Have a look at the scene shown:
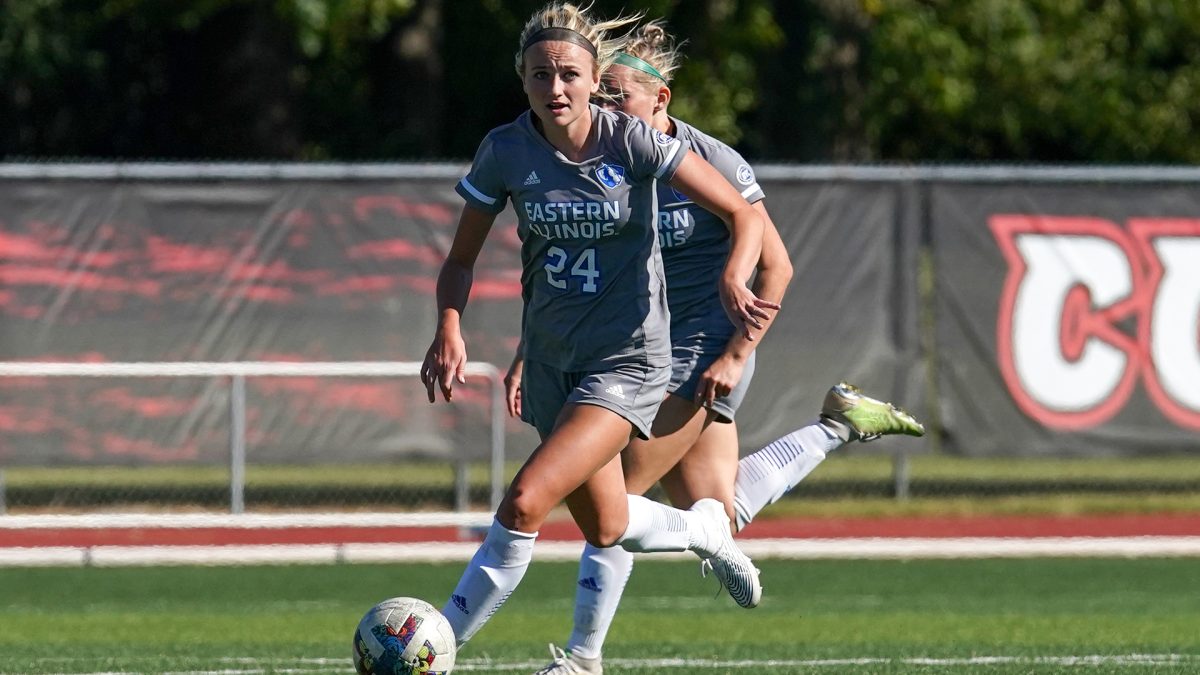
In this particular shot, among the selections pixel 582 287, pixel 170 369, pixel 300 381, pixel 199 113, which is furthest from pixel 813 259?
pixel 199 113

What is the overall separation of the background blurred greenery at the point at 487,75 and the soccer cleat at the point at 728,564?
12.3 metres

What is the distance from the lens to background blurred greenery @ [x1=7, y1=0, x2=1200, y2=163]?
2022 cm

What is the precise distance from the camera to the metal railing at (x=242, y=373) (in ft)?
42.5

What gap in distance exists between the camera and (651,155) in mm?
5957

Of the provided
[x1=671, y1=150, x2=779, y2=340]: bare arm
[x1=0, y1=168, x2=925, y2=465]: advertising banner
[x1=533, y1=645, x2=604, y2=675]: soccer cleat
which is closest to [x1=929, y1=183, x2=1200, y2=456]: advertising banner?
[x1=0, y1=168, x2=925, y2=465]: advertising banner

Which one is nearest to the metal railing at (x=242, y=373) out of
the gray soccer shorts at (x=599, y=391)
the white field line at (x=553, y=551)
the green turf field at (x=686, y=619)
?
the white field line at (x=553, y=551)

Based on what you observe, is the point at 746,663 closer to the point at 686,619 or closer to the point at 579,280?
the point at 579,280

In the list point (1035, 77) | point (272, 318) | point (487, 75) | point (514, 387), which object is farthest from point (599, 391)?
point (1035, 77)

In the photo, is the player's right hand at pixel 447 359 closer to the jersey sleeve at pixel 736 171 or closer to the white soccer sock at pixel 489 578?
the white soccer sock at pixel 489 578

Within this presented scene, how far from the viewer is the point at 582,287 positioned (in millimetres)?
6062

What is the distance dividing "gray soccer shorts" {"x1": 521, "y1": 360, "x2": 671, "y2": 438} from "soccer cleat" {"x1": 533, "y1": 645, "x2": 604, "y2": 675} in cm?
77

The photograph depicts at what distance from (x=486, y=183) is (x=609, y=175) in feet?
1.38

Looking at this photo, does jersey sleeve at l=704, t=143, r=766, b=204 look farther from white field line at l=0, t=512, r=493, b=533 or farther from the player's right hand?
white field line at l=0, t=512, r=493, b=533

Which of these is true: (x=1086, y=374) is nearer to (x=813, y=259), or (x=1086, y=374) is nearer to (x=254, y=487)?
(x=813, y=259)
